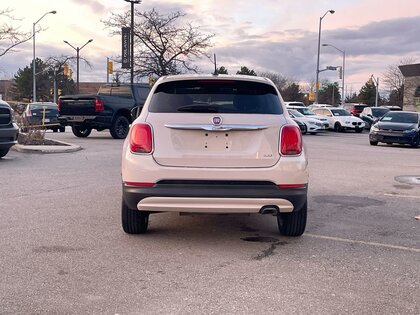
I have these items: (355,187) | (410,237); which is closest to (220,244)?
(410,237)

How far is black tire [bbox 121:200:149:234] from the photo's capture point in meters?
5.43

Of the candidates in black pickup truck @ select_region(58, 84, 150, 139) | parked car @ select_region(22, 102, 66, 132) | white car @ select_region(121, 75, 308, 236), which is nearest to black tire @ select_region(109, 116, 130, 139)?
black pickup truck @ select_region(58, 84, 150, 139)

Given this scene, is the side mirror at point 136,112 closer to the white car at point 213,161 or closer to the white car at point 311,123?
the white car at point 213,161

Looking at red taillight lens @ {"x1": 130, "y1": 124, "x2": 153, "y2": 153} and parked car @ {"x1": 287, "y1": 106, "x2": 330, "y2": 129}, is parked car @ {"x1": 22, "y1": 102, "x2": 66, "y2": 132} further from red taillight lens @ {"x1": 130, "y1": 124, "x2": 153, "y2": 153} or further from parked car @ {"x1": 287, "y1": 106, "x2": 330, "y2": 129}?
red taillight lens @ {"x1": 130, "y1": 124, "x2": 153, "y2": 153}

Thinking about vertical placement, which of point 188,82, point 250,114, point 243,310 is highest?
point 188,82

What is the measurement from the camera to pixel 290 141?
5035 mm

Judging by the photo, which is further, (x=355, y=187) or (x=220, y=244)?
(x=355, y=187)

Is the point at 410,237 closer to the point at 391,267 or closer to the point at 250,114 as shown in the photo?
the point at 391,267

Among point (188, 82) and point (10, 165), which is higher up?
point (188, 82)

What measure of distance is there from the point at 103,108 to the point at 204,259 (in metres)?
14.4

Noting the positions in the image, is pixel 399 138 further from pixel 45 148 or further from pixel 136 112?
pixel 136 112

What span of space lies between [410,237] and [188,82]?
3.06 m

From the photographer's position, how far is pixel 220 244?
5.39m

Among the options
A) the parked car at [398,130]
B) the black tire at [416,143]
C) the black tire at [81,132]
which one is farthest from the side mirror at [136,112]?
the black tire at [416,143]
